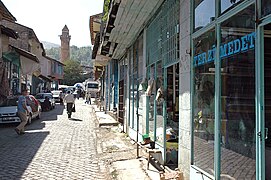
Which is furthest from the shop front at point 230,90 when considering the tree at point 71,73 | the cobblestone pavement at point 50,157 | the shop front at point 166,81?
the tree at point 71,73

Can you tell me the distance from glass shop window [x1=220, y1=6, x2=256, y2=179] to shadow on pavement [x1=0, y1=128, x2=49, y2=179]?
4598 mm

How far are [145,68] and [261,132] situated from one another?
213 inches

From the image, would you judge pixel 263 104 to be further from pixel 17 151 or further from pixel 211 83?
pixel 17 151

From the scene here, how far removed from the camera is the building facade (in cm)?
289

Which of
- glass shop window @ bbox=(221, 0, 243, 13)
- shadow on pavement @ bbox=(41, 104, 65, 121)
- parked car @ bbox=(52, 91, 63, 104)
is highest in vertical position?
glass shop window @ bbox=(221, 0, 243, 13)

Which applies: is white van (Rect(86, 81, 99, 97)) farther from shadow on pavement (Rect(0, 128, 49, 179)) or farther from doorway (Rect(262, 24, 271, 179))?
doorway (Rect(262, 24, 271, 179))

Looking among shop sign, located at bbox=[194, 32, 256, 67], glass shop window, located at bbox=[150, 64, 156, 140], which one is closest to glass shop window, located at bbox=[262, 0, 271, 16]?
shop sign, located at bbox=[194, 32, 256, 67]

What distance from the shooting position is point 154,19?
7109mm

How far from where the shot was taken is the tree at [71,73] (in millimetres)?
70812

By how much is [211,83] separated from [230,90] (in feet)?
1.63

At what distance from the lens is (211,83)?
4.00 m

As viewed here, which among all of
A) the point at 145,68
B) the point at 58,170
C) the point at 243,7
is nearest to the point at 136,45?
the point at 145,68

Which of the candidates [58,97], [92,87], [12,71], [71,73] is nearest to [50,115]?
[12,71]

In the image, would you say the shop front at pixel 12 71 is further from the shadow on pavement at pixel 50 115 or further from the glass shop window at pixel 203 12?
the glass shop window at pixel 203 12
